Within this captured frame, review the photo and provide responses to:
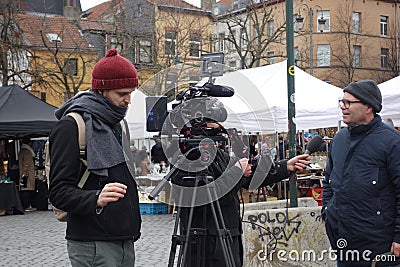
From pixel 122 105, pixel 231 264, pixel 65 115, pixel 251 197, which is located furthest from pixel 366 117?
pixel 251 197

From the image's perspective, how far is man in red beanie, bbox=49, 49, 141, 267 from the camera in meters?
3.02

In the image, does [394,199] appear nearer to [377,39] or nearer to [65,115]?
[65,115]

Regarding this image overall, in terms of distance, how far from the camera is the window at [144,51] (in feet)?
101

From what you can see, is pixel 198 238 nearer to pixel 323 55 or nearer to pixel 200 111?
pixel 200 111

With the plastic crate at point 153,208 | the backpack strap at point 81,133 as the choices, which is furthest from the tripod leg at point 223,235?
the plastic crate at point 153,208

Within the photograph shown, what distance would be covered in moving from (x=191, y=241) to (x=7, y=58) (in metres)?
20.9

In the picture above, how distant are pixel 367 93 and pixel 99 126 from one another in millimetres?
2211

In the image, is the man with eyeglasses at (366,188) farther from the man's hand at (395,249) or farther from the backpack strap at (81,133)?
the backpack strap at (81,133)

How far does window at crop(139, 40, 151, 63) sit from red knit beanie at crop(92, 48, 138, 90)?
90.1 feet

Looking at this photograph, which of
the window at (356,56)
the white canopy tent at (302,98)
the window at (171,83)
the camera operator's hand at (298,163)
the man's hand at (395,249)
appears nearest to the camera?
the window at (171,83)

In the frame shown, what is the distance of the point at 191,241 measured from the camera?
13.9 feet

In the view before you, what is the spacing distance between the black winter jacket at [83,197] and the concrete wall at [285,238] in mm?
3264

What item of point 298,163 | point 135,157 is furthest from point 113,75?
point 298,163

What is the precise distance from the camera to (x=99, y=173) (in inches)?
121
